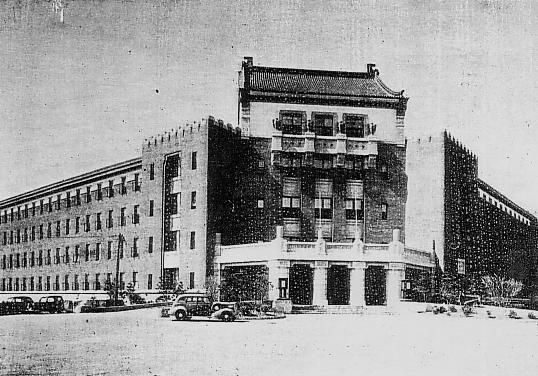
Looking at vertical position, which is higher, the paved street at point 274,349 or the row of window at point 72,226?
the row of window at point 72,226

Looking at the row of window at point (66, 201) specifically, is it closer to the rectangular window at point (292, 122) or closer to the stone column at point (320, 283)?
the rectangular window at point (292, 122)

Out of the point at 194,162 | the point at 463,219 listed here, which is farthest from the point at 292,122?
the point at 463,219

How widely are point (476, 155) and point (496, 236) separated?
205 cm

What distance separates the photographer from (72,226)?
11.4 metres

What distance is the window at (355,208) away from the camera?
413 inches

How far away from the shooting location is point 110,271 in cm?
1112

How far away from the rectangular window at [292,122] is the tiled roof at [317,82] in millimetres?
554

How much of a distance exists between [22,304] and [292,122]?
5167 millimetres

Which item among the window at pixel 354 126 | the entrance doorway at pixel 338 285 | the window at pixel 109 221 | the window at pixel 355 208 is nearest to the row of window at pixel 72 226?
the window at pixel 109 221

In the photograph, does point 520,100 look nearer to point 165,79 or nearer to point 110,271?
point 165,79

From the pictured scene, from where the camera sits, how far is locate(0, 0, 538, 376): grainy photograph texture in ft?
22.4

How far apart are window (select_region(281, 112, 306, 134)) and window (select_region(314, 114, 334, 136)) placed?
23cm

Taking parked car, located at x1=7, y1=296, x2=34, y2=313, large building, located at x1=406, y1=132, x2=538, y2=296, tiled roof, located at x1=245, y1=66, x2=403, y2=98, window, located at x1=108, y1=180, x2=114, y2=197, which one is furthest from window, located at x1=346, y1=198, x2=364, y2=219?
parked car, located at x1=7, y1=296, x2=34, y2=313

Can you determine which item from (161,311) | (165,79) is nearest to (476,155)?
(165,79)
